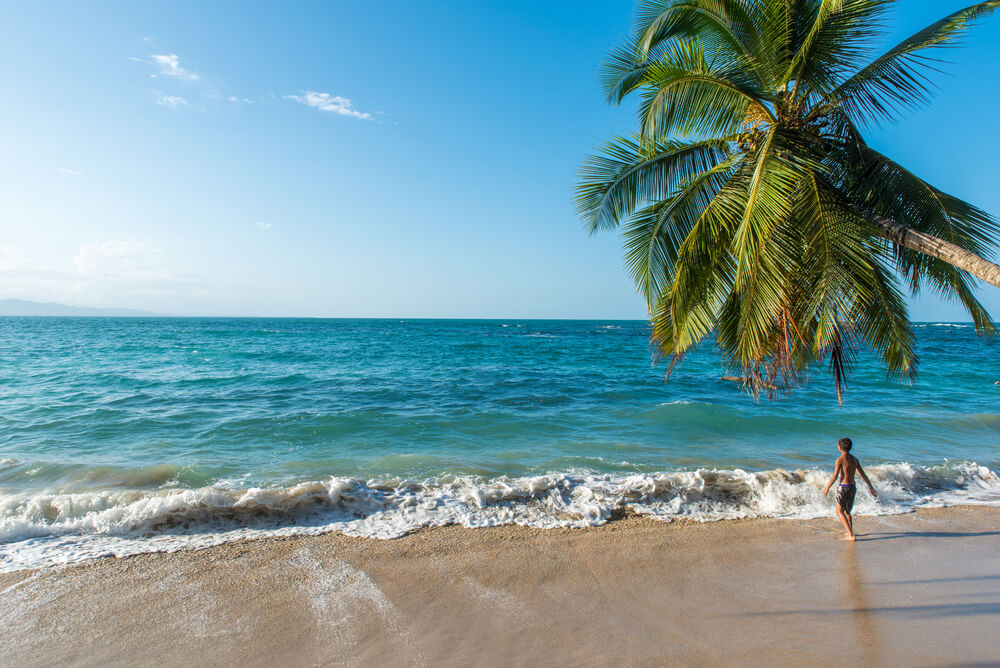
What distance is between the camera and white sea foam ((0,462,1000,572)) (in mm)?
6191

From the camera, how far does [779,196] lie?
474 centimetres

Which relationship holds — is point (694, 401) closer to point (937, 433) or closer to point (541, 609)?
point (937, 433)

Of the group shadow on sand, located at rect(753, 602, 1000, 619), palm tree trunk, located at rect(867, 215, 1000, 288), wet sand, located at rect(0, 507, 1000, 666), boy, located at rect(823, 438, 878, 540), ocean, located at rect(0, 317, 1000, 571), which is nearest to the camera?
wet sand, located at rect(0, 507, 1000, 666)

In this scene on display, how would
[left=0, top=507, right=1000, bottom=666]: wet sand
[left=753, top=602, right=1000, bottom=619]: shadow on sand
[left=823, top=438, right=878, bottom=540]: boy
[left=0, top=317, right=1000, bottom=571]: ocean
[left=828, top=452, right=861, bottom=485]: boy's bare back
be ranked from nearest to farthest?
[left=0, top=507, right=1000, bottom=666]: wet sand → [left=753, top=602, right=1000, bottom=619]: shadow on sand → [left=823, top=438, right=878, bottom=540]: boy → [left=828, top=452, right=861, bottom=485]: boy's bare back → [left=0, top=317, right=1000, bottom=571]: ocean

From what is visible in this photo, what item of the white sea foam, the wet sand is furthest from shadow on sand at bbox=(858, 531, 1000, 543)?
the white sea foam

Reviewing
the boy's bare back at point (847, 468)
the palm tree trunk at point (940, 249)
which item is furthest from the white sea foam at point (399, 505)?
the palm tree trunk at point (940, 249)

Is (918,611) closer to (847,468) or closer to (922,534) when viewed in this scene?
(847,468)

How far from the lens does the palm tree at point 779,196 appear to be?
197 inches

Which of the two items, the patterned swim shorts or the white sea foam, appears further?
the patterned swim shorts

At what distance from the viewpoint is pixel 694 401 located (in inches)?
652

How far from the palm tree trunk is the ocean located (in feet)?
13.9

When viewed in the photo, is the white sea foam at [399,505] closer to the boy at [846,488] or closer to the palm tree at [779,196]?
the boy at [846,488]

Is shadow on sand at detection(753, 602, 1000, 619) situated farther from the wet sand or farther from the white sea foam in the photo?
the white sea foam

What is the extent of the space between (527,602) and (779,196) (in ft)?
15.7
